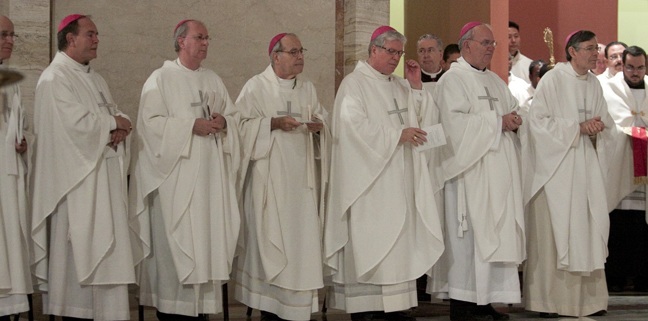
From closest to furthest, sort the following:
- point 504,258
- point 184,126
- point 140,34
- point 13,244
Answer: point 13,244, point 184,126, point 504,258, point 140,34

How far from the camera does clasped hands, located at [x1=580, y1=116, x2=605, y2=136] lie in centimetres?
837

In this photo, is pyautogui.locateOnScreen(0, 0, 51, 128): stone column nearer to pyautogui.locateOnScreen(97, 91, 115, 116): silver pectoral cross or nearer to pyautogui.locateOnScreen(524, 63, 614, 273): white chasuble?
pyautogui.locateOnScreen(97, 91, 115, 116): silver pectoral cross

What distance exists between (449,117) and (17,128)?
10.9 ft

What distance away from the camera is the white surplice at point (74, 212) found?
715 cm

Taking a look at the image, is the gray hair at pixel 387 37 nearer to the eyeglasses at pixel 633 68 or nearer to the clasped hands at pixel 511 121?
the clasped hands at pixel 511 121

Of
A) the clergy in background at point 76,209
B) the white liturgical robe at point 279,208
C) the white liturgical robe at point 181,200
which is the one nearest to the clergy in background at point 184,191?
the white liturgical robe at point 181,200

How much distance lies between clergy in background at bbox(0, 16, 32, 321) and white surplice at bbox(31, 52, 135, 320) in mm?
115

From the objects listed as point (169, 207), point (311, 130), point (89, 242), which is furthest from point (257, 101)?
point (89, 242)

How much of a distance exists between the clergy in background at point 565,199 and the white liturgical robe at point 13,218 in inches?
158

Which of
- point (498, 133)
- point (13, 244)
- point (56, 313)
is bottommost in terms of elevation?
point (56, 313)

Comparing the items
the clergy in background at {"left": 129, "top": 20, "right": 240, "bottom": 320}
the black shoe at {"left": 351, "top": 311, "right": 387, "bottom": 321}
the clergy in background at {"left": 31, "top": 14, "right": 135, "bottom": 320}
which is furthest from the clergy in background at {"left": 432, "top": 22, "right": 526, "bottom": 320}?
the clergy in background at {"left": 31, "top": 14, "right": 135, "bottom": 320}

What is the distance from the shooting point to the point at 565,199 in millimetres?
8406

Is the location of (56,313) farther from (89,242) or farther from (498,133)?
(498,133)

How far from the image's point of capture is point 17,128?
714cm
